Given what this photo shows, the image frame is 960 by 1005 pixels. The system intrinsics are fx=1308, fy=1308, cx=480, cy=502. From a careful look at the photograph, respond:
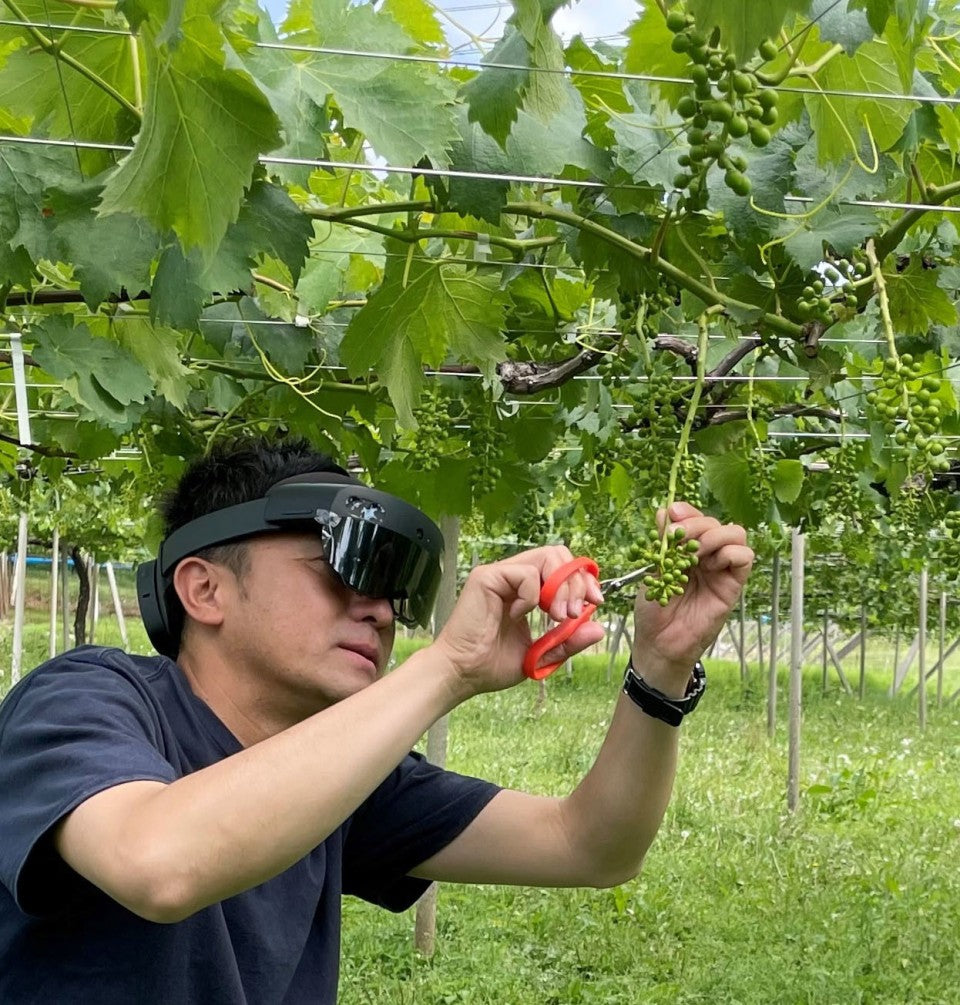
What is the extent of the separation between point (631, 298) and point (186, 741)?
0.98 m

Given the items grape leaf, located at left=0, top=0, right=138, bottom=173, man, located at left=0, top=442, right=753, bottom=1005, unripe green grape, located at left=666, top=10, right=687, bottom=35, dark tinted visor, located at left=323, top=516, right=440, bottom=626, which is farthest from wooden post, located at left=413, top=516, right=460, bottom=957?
unripe green grape, located at left=666, top=10, right=687, bottom=35

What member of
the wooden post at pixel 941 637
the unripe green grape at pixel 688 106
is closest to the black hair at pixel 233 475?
the unripe green grape at pixel 688 106

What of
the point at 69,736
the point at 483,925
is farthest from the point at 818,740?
the point at 69,736

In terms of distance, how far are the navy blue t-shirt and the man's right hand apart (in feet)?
1.13

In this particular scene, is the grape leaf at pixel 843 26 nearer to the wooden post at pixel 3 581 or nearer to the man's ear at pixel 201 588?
the man's ear at pixel 201 588

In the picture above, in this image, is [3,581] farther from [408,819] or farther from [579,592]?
[579,592]

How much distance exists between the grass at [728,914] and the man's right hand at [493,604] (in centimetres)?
416

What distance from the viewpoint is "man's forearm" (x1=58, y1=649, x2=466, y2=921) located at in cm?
126

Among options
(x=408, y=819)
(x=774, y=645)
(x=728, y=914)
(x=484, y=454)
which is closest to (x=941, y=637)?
(x=774, y=645)

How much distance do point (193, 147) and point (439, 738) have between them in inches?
158

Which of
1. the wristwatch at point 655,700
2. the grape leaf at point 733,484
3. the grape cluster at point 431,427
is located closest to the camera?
the wristwatch at point 655,700

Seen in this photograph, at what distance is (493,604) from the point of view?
1.49m

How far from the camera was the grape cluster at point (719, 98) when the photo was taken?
1132mm

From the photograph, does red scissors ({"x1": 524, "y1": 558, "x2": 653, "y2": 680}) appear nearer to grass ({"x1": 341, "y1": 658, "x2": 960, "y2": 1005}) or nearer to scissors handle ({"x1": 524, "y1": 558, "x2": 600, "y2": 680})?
scissors handle ({"x1": 524, "y1": 558, "x2": 600, "y2": 680})
